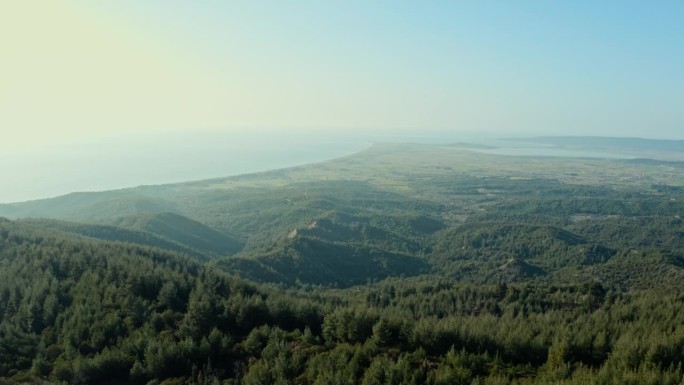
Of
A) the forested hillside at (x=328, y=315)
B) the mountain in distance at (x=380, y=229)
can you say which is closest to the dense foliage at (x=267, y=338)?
the forested hillside at (x=328, y=315)

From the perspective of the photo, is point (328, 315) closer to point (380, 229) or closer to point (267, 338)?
point (267, 338)

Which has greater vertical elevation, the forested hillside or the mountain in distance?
the forested hillside

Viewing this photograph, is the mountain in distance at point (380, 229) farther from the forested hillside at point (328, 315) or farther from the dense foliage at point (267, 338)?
the dense foliage at point (267, 338)

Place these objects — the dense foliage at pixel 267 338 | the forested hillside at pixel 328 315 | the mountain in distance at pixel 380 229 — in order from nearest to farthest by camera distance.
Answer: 1. the dense foliage at pixel 267 338
2. the forested hillside at pixel 328 315
3. the mountain in distance at pixel 380 229

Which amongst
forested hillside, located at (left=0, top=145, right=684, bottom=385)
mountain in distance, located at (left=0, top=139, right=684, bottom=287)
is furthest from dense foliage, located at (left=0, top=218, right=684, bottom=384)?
mountain in distance, located at (left=0, top=139, right=684, bottom=287)

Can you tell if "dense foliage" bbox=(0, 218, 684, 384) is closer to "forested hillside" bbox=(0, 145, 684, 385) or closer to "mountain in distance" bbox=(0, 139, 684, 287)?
"forested hillside" bbox=(0, 145, 684, 385)

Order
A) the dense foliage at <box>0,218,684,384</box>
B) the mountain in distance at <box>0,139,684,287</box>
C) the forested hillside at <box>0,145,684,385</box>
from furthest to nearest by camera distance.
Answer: the mountain in distance at <box>0,139,684,287</box> < the forested hillside at <box>0,145,684,385</box> < the dense foliage at <box>0,218,684,384</box>

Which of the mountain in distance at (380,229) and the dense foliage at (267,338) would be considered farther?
the mountain in distance at (380,229)

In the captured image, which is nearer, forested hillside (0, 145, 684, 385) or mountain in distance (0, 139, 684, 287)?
forested hillside (0, 145, 684, 385)

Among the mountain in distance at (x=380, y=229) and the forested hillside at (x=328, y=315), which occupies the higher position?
the forested hillside at (x=328, y=315)

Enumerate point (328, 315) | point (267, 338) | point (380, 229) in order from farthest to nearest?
1. point (380, 229)
2. point (328, 315)
3. point (267, 338)

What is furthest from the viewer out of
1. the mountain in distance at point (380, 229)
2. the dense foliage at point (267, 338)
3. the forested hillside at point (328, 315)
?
the mountain in distance at point (380, 229)

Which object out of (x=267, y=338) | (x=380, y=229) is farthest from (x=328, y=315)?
(x=380, y=229)
